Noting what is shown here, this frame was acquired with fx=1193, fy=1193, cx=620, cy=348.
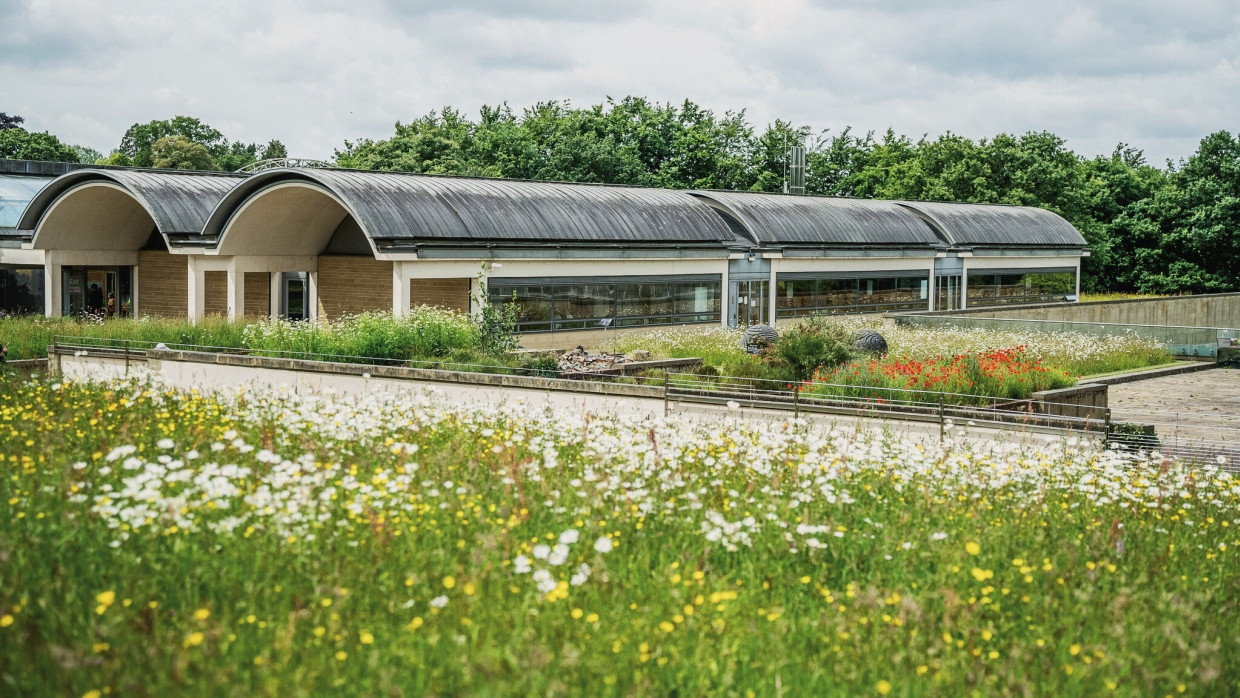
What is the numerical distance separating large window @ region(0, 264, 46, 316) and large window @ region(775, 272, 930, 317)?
2468 cm

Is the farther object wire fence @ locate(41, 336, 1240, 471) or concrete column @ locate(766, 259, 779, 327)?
concrete column @ locate(766, 259, 779, 327)

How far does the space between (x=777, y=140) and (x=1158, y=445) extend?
58.6m

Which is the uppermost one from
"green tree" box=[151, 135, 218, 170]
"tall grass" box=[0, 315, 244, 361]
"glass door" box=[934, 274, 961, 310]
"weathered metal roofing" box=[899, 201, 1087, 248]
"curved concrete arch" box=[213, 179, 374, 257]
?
"green tree" box=[151, 135, 218, 170]

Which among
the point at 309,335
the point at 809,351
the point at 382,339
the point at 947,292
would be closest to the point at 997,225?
the point at 947,292

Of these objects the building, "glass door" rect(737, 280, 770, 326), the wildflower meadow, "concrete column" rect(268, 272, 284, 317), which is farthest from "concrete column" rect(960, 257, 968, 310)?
the wildflower meadow

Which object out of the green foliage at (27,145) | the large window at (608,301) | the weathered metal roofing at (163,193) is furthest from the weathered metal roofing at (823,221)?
the green foliage at (27,145)

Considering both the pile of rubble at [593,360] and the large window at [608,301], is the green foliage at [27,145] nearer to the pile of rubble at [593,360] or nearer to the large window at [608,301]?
the large window at [608,301]

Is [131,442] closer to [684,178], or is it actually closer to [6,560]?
[6,560]

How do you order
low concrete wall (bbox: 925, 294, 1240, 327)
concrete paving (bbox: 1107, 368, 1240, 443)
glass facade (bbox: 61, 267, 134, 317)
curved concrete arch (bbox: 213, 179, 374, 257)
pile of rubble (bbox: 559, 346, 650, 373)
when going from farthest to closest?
low concrete wall (bbox: 925, 294, 1240, 327)
glass facade (bbox: 61, 267, 134, 317)
curved concrete arch (bbox: 213, 179, 374, 257)
pile of rubble (bbox: 559, 346, 650, 373)
concrete paving (bbox: 1107, 368, 1240, 443)

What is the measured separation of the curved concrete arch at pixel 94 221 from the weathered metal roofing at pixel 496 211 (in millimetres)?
6008

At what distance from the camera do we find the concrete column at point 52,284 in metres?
37.5

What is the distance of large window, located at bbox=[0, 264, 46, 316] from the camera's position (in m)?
39.7

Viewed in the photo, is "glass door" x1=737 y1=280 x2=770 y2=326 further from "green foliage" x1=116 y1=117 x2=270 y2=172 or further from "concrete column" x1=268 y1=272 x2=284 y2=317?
"green foliage" x1=116 y1=117 x2=270 y2=172

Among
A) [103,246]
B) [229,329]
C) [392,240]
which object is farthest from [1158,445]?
[103,246]
